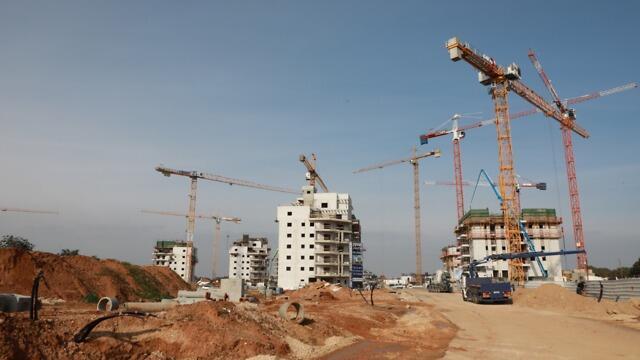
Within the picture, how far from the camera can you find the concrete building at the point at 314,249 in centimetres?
8812

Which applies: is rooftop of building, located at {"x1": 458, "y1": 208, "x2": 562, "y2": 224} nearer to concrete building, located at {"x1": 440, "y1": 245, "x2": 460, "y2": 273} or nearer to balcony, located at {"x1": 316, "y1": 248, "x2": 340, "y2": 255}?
concrete building, located at {"x1": 440, "y1": 245, "x2": 460, "y2": 273}

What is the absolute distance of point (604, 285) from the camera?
45438mm

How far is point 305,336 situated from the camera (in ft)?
69.3

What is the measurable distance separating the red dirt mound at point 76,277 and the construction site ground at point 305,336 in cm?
2081

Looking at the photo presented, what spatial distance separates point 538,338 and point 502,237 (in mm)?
97784

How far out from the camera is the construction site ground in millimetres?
14094

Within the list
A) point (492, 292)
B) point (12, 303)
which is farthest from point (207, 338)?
point (492, 292)

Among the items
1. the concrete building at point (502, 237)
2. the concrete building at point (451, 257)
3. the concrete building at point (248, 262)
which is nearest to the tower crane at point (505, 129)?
the concrete building at point (502, 237)

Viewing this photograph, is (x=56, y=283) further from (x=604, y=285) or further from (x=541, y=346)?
(x=604, y=285)

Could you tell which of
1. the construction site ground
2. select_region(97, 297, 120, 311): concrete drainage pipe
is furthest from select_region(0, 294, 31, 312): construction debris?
select_region(97, 297, 120, 311): concrete drainage pipe

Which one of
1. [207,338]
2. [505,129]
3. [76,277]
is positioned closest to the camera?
[207,338]

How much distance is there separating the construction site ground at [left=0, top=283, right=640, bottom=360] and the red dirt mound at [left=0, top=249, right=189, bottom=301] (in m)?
20.8

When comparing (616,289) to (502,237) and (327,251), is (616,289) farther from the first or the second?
(502,237)

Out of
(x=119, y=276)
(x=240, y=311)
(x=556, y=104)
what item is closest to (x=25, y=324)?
(x=240, y=311)
